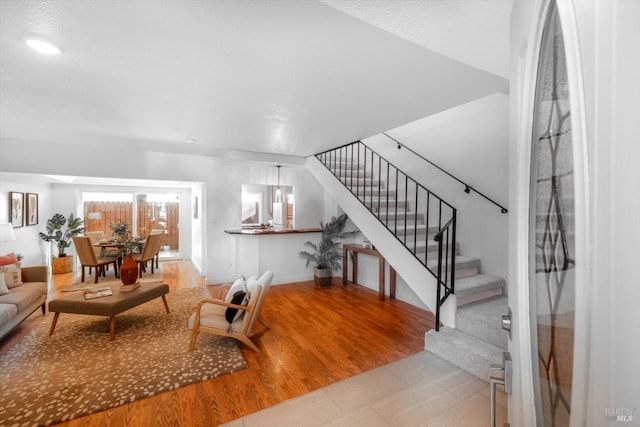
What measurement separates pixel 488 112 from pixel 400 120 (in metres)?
1.20

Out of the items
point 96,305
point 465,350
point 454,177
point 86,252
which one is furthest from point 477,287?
point 86,252

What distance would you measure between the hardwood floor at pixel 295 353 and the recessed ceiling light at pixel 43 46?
8.01 feet

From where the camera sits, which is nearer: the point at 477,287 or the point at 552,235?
the point at 552,235

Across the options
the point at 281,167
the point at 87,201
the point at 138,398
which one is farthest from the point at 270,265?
the point at 87,201

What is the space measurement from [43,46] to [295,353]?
304 centimetres

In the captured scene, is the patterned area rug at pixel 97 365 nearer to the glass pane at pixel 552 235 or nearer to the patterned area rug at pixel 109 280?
the patterned area rug at pixel 109 280

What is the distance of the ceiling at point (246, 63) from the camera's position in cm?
130

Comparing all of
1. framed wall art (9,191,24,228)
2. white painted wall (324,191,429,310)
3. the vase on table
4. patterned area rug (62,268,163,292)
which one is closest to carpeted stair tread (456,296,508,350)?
white painted wall (324,191,429,310)

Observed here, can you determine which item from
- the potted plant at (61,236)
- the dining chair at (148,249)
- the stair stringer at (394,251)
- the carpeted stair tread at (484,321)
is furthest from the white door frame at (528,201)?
the potted plant at (61,236)

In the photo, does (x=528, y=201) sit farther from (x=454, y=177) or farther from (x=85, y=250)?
(x=85, y=250)

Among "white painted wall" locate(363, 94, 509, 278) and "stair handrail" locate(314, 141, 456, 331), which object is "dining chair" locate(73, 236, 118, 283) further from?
"white painted wall" locate(363, 94, 509, 278)

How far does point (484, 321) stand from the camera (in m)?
2.66

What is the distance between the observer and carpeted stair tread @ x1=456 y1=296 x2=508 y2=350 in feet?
8.44

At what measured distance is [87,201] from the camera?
7.11 metres
